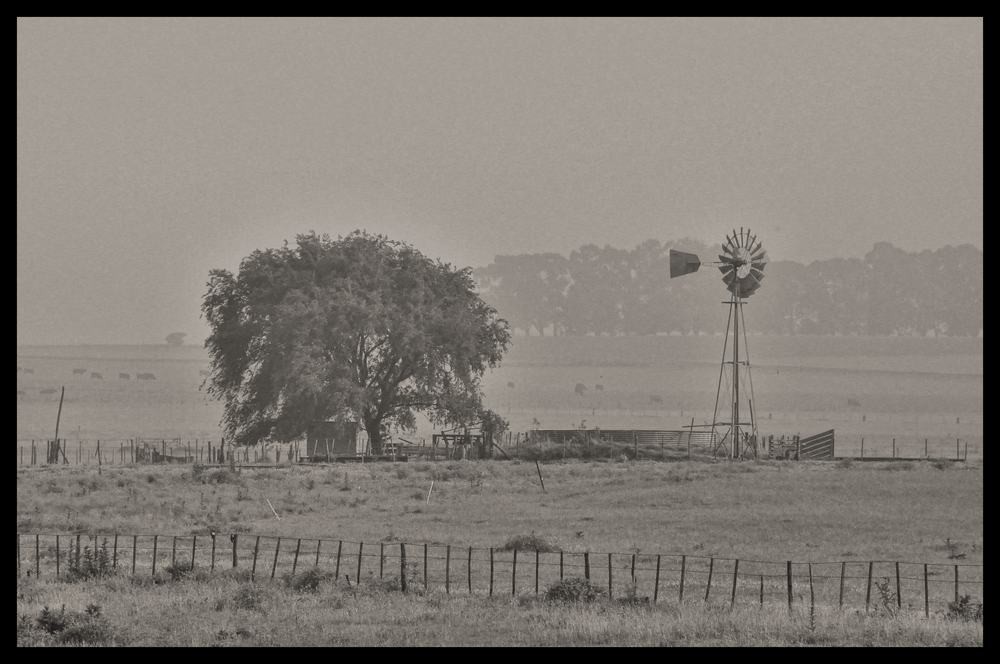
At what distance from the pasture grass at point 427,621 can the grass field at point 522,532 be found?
2.7 inches

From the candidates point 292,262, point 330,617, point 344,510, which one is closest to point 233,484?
point 344,510

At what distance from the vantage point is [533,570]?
118ft

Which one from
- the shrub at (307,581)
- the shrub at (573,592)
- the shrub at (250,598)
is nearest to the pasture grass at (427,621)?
the shrub at (250,598)

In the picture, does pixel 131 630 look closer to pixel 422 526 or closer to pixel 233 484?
pixel 422 526

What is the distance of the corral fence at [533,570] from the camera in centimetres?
3022

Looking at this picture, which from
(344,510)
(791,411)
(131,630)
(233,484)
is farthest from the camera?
(791,411)

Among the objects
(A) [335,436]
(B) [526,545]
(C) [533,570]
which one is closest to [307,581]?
(C) [533,570]

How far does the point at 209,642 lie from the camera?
24.1 meters

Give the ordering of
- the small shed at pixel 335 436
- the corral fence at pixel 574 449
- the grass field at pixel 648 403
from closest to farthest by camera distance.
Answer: the corral fence at pixel 574 449, the small shed at pixel 335 436, the grass field at pixel 648 403

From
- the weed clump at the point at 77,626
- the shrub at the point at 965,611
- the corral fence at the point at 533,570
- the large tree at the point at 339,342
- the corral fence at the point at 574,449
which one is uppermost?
the large tree at the point at 339,342

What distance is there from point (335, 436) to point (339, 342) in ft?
17.5

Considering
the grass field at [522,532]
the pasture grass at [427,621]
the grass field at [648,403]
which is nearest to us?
the pasture grass at [427,621]

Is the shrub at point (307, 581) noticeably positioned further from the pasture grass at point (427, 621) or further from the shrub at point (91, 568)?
the shrub at point (91, 568)
